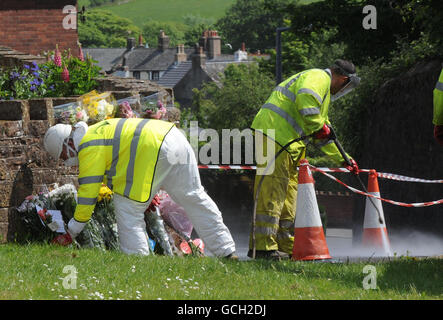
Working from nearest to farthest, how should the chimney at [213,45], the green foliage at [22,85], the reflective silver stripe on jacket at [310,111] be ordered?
the reflective silver stripe on jacket at [310,111], the green foliage at [22,85], the chimney at [213,45]

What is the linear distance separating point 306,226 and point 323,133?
927mm

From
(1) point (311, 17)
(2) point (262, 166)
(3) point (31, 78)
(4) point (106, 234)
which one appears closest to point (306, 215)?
(2) point (262, 166)

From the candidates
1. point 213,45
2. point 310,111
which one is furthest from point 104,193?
point 213,45

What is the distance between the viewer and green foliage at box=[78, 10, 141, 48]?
145875 mm

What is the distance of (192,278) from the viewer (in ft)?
22.6

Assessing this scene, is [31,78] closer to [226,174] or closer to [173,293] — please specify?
[173,293]

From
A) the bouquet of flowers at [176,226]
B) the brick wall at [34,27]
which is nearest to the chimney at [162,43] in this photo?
the brick wall at [34,27]

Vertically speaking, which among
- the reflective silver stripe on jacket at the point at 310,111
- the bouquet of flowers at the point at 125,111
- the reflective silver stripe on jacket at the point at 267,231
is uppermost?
the reflective silver stripe on jacket at the point at 310,111

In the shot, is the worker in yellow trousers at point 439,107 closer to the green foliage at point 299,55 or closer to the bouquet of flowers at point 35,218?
the bouquet of flowers at point 35,218

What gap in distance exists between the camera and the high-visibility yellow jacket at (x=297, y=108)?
860 centimetres

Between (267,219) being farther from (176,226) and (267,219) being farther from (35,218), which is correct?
(35,218)

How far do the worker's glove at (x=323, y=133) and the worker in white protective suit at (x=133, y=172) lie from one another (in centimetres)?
132

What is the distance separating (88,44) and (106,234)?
5571 inches
